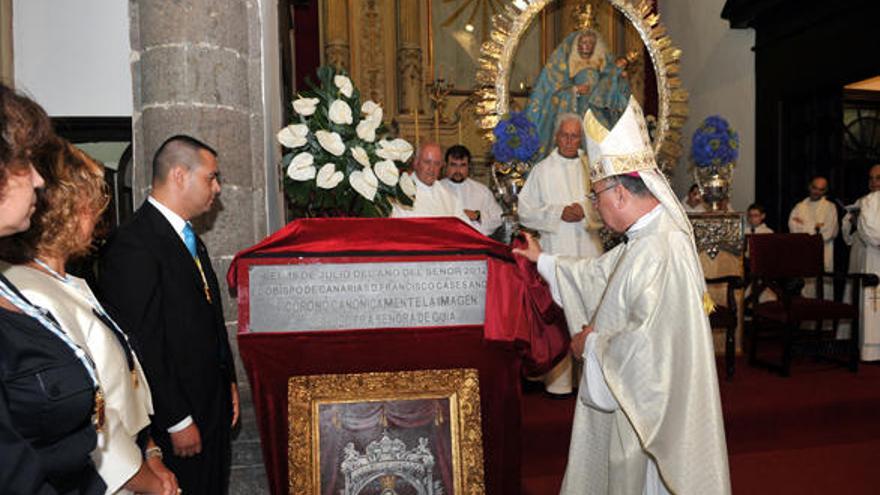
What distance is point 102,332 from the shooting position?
147 centimetres

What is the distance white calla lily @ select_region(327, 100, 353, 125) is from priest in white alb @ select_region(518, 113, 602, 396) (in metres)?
2.32

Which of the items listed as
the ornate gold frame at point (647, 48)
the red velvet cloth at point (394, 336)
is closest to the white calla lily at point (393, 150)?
the red velvet cloth at point (394, 336)

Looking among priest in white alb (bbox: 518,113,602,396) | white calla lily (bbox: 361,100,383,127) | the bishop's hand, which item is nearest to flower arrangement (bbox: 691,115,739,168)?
priest in white alb (bbox: 518,113,602,396)

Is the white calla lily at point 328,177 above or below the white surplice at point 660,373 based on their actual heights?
above

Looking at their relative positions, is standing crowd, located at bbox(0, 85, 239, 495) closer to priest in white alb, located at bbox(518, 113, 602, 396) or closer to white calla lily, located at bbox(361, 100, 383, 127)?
white calla lily, located at bbox(361, 100, 383, 127)

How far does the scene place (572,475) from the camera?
7.82 ft

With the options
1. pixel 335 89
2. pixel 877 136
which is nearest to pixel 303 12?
pixel 335 89

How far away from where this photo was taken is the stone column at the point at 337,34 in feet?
28.7

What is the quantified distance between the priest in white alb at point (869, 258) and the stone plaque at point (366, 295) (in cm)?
549

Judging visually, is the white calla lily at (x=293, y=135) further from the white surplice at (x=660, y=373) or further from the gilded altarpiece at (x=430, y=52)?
the gilded altarpiece at (x=430, y=52)

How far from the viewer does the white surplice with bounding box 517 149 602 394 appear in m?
4.72

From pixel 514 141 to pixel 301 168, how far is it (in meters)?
3.13

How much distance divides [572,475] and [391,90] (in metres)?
7.49

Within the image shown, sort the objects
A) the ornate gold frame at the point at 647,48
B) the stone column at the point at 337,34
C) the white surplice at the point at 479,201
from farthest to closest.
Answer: the stone column at the point at 337,34 → the ornate gold frame at the point at 647,48 → the white surplice at the point at 479,201
